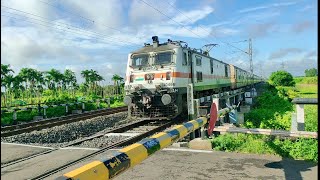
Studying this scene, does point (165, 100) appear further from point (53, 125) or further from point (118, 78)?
point (118, 78)

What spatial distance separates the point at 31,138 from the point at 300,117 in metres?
9.32

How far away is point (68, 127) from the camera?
45.4 ft

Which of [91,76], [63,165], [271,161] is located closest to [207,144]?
[271,161]

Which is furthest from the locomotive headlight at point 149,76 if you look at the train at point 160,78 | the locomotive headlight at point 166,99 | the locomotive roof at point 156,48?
the locomotive headlight at point 166,99

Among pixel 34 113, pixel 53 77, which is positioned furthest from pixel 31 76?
pixel 34 113

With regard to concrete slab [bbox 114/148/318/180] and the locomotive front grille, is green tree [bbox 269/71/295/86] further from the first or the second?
concrete slab [bbox 114/148/318/180]

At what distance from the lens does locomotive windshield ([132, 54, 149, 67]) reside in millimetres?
14602

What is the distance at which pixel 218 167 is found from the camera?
5664 millimetres

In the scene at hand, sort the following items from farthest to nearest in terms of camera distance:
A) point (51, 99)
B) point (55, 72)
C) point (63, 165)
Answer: point (55, 72) → point (51, 99) → point (63, 165)

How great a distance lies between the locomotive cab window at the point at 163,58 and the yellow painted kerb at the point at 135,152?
36.1ft

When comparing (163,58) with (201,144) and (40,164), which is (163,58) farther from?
(40,164)

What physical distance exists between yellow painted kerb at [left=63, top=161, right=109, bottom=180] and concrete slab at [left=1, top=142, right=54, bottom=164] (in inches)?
240

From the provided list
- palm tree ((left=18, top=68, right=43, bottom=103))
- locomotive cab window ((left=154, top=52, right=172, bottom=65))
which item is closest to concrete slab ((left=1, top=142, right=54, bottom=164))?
locomotive cab window ((left=154, top=52, right=172, bottom=65))

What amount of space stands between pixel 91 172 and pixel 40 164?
513 cm
